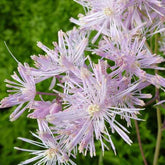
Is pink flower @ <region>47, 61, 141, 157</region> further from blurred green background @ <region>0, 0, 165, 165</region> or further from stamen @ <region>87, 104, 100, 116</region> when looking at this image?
blurred green background @ <region>0, 0, 165, 165</region>

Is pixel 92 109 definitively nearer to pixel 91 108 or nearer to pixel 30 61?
pixel 91 108

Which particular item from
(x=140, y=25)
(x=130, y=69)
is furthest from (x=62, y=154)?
(x=140, y=25)

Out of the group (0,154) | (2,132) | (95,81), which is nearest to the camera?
(95,81)

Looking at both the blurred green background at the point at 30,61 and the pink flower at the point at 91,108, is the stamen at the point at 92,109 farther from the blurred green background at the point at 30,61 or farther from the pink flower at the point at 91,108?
the blurred green background at the point at 30,61

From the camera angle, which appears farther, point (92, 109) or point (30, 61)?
point (30, 61)

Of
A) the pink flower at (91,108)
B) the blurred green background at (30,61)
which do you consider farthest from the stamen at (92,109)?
the blurred green background at (30,61)

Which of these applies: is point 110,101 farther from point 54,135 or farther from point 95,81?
point 54,135

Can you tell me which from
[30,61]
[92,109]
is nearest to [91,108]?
[92,109]

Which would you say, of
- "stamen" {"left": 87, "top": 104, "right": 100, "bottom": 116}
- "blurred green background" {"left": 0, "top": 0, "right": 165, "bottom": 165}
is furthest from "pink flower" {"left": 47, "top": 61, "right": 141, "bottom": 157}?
"blurred green background" {"left": 0, "top": 0, "right": 165, "bottom": 165}

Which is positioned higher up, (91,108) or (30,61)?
(30,61)
